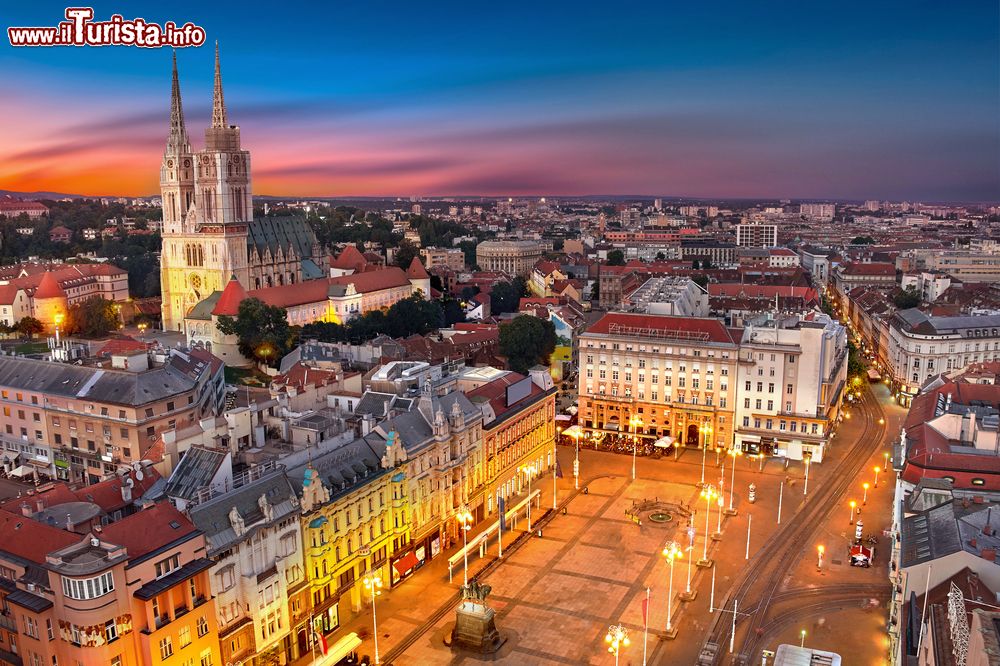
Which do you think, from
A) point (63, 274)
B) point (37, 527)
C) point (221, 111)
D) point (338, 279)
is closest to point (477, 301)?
point (338, 279)

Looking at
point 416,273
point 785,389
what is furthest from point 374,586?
point 416,273

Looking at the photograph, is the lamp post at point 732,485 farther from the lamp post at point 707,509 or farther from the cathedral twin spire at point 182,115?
the cathedral twin spire at point 182,115

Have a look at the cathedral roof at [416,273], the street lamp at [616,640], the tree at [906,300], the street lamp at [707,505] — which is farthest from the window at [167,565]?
the tree at [906,300]

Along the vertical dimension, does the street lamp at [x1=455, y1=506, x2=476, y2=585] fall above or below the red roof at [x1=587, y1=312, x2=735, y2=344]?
below

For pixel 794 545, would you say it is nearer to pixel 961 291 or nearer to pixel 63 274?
pixel 961 291

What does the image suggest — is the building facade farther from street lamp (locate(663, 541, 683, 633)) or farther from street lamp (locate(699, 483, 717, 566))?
street lamp (locate(663, 541, 683, 633))

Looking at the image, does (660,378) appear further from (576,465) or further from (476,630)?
(476,630)

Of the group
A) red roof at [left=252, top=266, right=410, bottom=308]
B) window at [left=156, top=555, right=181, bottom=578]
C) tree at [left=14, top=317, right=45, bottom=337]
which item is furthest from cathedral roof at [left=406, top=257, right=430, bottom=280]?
window at [left=156, top=555, right=181, bottom=578]
